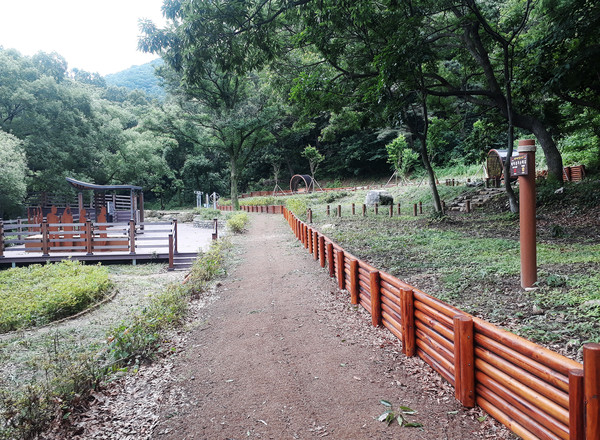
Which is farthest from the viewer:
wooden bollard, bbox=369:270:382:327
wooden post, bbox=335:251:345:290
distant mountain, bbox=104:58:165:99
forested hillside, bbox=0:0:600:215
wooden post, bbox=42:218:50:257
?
distant mountain, bbox=104:58:165:99

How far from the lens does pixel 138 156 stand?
32.0 metres

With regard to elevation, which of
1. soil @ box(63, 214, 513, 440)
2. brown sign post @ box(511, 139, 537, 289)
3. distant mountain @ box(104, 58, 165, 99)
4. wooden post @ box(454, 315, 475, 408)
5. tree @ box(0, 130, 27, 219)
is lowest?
soil @ box(63, 214, 513, 440)

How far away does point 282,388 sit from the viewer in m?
3.95

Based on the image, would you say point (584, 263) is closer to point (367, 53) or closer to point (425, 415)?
point (425, 415)

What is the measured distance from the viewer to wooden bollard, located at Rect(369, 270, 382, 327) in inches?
209

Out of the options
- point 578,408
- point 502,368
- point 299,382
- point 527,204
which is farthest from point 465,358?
point 527,204

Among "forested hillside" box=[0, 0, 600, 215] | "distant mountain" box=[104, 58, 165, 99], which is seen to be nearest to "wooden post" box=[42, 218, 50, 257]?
"forested hillside" box=[0, 0, 600, 215]

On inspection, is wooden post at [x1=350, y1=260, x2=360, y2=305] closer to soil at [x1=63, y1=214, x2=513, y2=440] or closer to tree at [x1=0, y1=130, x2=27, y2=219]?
soil at [x1=63, y1=214, x2=513, y2=440]

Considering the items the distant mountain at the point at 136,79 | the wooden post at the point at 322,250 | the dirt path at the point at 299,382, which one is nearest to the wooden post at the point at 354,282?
the dirt path at the point at 299,382

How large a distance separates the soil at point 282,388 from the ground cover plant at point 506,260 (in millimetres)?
1149

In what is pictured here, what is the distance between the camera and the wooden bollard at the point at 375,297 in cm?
531

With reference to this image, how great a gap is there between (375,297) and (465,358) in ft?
7.02

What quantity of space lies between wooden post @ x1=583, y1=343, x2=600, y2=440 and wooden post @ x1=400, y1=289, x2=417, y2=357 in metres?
2.16

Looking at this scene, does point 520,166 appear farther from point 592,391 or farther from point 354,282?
point 592,391
